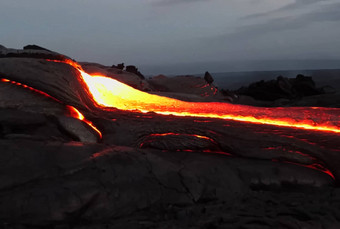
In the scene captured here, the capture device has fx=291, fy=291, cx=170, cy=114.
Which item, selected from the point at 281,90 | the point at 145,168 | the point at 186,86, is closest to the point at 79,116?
the point at 145,168

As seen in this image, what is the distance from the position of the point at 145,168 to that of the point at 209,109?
130cm

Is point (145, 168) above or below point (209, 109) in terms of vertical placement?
below

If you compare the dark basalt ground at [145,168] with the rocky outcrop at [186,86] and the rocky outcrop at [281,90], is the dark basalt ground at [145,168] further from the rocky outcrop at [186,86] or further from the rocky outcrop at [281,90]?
the rocky outcrop at [281,90]

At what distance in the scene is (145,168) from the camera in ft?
6.31

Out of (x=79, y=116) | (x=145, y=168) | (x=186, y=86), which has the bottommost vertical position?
(x=145, y=168)

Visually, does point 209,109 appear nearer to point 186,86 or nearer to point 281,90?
point 186,86

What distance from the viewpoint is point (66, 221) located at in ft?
5.05

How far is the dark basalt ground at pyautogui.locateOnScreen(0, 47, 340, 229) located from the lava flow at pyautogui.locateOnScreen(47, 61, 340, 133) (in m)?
0.25

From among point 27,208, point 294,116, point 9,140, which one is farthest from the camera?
point 294,116

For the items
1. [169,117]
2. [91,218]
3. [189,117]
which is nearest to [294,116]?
[189,117]

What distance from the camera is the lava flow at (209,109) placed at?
260 centimetres

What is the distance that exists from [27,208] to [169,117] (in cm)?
150

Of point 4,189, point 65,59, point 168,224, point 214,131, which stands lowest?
point 168,224

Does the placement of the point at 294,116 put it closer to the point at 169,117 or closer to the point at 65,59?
the point at 169,117
